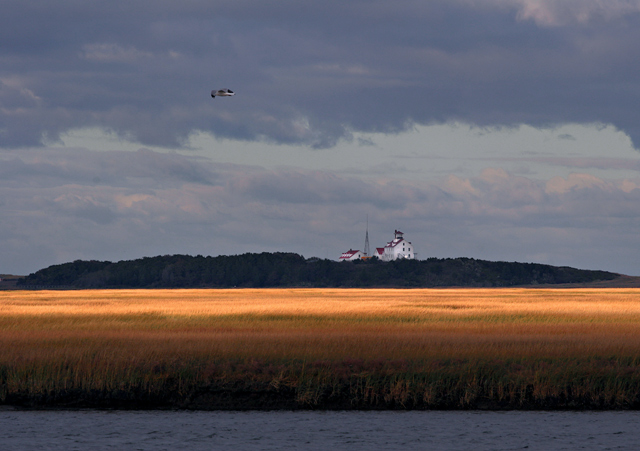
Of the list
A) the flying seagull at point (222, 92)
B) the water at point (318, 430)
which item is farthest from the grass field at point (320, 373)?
the flying seagull at point (222, 92)

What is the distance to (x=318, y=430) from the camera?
21500mm

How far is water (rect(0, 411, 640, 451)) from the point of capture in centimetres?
1970

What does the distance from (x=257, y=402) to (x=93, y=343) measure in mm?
9826

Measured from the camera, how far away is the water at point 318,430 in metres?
19.7

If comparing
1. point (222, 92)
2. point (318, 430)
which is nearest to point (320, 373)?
point (318, 430)

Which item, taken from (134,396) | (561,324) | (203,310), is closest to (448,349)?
(134,396)

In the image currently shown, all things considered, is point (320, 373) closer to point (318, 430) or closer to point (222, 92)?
point (318, 430)

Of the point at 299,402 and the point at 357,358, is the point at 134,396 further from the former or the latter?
the point at 357,358

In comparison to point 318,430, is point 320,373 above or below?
above

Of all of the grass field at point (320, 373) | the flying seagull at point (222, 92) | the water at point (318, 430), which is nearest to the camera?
the water at point (318, 430)

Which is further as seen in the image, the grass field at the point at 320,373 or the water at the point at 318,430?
the grass field at the point at 320,373

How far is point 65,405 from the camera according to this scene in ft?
80.2

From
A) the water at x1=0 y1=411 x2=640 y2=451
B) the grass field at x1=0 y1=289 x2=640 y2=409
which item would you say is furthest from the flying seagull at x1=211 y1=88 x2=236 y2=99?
the water at x1=0 y1=411 x2=640 y2=451

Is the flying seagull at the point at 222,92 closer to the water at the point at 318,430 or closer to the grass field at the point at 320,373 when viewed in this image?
the grass field at the point at 320,373
